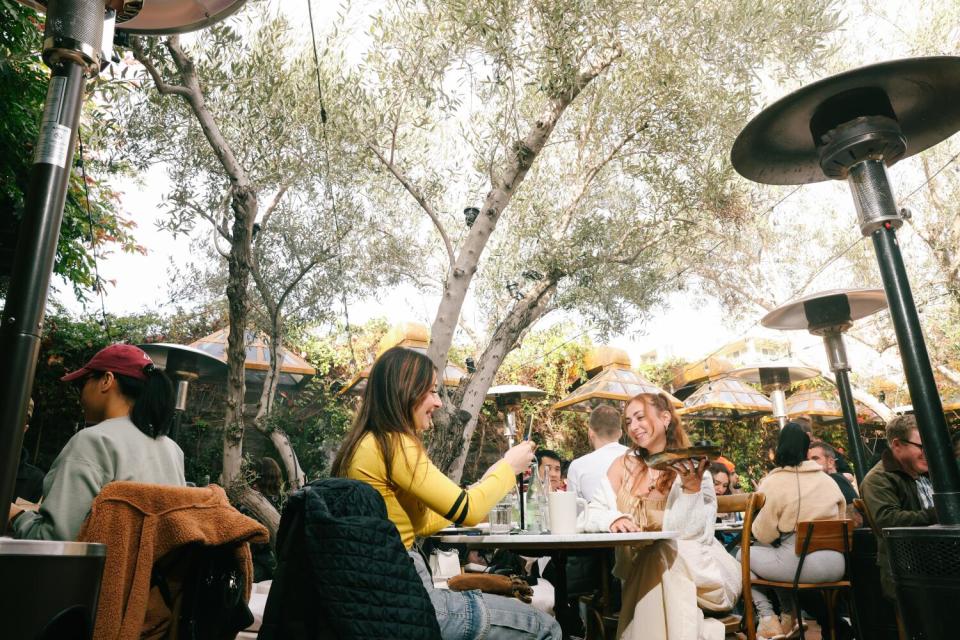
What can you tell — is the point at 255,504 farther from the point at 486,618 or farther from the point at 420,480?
the point at 486,618

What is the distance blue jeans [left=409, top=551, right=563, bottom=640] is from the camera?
170cm

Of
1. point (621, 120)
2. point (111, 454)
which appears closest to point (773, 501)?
point (111, 454)

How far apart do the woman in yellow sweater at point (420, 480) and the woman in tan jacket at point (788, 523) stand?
248cm

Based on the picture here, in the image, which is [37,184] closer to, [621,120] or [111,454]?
[111,454]

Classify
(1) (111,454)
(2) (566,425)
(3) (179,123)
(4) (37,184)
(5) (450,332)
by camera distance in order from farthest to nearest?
(2) (566,425) < (3) (179,123) < (5) (450,332) < (1) (111,454) < (4) (37,184)

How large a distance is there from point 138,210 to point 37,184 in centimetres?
898

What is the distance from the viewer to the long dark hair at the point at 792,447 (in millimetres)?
4195

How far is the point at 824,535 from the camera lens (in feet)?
12.3

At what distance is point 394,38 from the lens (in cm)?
671

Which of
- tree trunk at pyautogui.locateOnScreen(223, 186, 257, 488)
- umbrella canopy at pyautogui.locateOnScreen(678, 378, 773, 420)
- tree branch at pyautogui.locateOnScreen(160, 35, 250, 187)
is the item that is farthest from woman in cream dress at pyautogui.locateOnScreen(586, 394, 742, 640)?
umbrella canopy at pyautogui.locateOnScreen(678, 378, 773, 420)

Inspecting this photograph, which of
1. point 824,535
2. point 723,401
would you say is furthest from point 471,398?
point 723,401

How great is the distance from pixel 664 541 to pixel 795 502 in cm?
186

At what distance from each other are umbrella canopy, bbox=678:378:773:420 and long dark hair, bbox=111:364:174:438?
10.4 metres

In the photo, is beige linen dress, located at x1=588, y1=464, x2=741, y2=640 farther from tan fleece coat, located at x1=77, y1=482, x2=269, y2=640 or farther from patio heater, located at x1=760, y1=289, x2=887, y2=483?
patio heater, located at x1=760, y1=289, x2=887, y2=483
